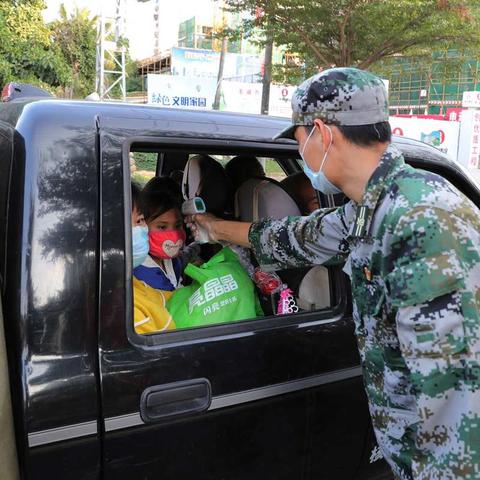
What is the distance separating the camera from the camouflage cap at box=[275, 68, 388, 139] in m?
1.28

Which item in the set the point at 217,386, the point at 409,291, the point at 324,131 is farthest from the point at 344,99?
the point at 217,386

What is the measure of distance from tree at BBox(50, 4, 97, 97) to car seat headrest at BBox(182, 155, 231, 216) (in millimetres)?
25061

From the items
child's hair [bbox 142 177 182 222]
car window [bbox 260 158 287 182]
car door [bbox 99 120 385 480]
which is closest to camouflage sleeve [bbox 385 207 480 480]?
car door [bbox 99 120 385 480]

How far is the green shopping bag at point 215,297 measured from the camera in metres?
1.74

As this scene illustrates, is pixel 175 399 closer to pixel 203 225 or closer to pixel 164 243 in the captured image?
pixel 164 243

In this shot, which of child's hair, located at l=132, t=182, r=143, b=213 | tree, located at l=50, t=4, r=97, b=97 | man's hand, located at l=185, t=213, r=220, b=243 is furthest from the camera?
tree, located at l=50, t=4, r=97, b=97

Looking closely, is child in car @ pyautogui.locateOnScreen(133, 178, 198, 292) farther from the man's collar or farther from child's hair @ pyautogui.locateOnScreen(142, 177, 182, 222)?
the man's collar

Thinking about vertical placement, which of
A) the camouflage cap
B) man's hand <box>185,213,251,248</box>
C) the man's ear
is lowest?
man's hand <box>185,213,251,248</box>

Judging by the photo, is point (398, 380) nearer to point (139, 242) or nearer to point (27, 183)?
point (139, 242)

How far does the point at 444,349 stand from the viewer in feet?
3.61

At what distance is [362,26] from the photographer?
11406 millimetres

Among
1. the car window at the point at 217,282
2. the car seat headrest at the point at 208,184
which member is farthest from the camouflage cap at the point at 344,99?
the car seat headrest at the point at 208,184

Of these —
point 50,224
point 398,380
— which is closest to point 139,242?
point 50,224

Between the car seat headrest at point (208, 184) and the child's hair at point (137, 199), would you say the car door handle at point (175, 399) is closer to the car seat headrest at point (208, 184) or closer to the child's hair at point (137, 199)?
the child's hair at point (137, 199)
